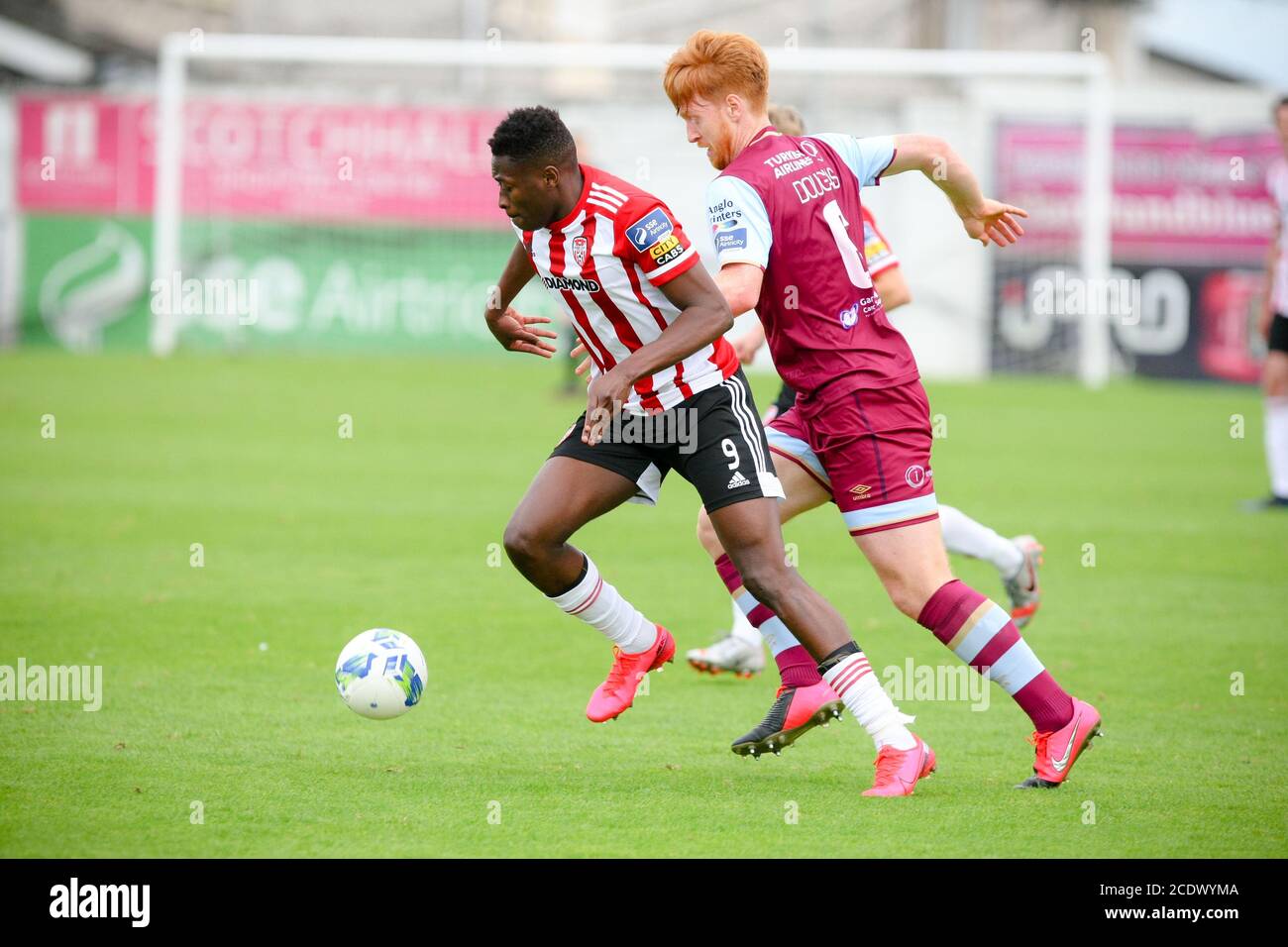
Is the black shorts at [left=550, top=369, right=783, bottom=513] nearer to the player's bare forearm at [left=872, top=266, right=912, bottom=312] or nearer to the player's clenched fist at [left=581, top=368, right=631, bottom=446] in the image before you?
the player's clenched fist at [left=581, top=368, right=631, bottom=446]

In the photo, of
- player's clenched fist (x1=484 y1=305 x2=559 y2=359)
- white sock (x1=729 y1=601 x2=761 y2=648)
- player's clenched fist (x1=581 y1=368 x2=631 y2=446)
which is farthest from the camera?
white sock (x1=729 y1=601 x2=761 y2=648)

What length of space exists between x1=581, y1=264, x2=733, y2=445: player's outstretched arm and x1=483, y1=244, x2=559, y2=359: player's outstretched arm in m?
0.89

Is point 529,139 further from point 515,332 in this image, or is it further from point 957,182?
point 957,182

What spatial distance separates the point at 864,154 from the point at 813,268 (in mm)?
541

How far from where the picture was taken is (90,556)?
9977 mm

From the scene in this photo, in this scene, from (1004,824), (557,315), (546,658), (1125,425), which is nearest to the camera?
(1004,824)

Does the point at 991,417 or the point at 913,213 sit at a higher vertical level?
the point at 913,213

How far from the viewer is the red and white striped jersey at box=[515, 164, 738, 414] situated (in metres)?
5.26

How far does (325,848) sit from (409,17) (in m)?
37.5

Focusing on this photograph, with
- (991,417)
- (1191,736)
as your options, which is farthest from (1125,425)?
(1191,736)

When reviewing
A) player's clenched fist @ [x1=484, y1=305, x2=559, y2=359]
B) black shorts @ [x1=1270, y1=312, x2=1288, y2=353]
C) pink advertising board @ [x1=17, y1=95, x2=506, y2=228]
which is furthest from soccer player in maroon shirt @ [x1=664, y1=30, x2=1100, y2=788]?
pink advertising board @ [x1=17, y1=95, x2=506, y2=228]

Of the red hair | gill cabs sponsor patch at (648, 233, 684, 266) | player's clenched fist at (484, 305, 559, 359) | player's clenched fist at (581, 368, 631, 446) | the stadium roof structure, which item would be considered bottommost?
player's clenched fist at (581, 368, 631, 446)
